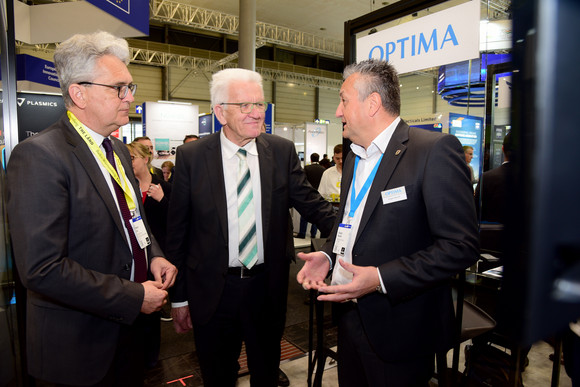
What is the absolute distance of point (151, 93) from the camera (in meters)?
15.4

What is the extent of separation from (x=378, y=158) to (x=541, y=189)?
1.27 meters

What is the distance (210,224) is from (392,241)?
2.97 ft

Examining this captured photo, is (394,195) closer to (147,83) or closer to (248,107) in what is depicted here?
(248,107)

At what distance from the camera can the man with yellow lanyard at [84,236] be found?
1171 millimetres

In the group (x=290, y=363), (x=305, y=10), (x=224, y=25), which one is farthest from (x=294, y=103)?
(x=290, y=363)

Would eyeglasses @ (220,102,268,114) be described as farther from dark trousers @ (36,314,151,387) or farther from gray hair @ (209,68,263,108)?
dark trousers @ (36,314,151,387)

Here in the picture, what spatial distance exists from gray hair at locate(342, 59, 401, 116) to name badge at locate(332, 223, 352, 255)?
509 millimetres

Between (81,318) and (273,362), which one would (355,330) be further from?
(81,318)

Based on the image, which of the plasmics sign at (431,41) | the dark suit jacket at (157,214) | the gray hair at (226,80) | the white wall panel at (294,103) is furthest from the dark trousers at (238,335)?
the white wall panel at (294,103)

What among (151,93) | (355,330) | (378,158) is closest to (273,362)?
(355,330)

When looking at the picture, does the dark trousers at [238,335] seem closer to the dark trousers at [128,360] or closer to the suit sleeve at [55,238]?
the dark trousers at [128,360]

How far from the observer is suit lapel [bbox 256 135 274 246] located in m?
1.86

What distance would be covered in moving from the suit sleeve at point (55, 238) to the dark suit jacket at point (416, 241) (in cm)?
87

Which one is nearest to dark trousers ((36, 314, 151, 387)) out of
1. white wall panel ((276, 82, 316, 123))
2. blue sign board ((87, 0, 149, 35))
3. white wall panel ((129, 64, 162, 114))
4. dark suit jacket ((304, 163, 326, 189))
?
blue sign board ((87, 0, 149, 35))
